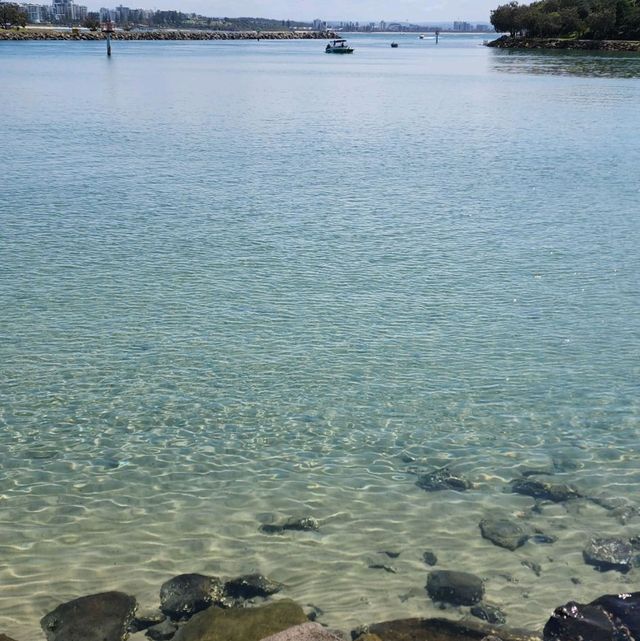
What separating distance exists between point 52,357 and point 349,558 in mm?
6300

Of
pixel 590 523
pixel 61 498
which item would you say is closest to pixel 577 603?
pixel 590 523

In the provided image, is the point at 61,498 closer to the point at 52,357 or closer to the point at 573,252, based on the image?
the point at 52,357

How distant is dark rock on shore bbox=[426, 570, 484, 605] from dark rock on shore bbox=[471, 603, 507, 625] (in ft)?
0.25

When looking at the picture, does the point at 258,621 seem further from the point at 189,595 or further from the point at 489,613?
the point at 489,613

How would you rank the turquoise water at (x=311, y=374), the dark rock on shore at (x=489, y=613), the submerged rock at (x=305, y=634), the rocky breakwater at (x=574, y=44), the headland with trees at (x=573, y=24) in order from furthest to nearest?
the headland with trees at (x=573, y=24)
the rocky breakwater at (x=574, y=44)
the turquoise water at (x=311, y=374)
the dark rock on shore at (x=489, y=613)
the submerged rock at (x=305, y=634)

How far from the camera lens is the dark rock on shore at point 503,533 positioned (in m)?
7.66

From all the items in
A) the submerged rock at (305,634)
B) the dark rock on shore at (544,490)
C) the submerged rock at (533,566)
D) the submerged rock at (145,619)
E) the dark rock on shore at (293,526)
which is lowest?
the submerged rock at (533,566)

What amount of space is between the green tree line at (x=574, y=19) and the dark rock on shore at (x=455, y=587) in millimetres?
158508

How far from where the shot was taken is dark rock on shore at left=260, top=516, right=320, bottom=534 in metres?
7.87

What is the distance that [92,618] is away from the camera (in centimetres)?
650

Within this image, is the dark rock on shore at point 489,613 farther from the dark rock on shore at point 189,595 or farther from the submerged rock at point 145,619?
the submerged rock at point 145,619

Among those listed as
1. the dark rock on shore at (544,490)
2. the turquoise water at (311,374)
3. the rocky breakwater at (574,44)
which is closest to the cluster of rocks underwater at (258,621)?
the turquoise water at (311,374)

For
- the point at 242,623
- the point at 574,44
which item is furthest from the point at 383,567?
the point at 574,44

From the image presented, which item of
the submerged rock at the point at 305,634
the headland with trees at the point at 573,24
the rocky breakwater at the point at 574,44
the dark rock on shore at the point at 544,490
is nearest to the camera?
the submerged rock at the point at 305,634
